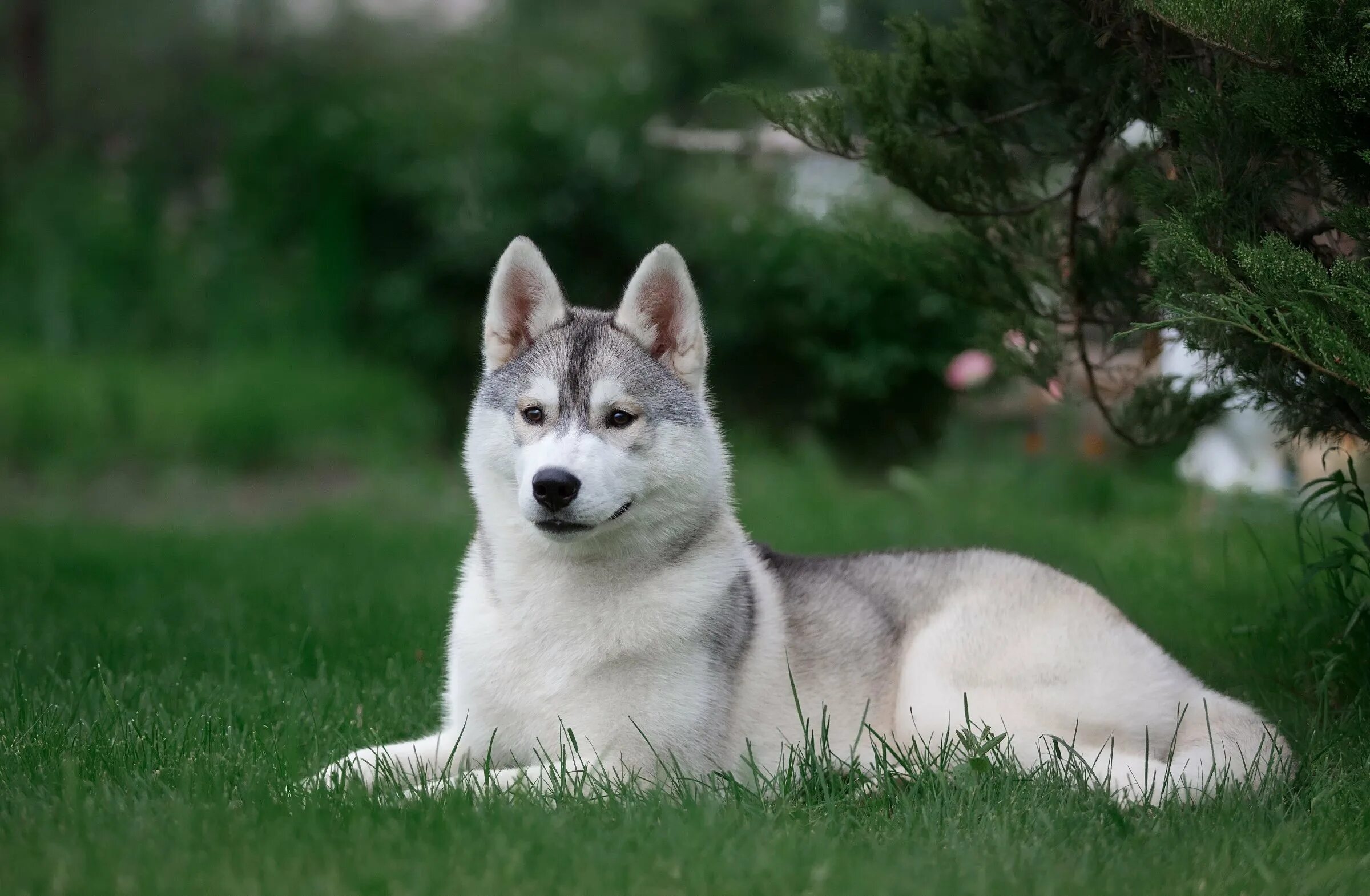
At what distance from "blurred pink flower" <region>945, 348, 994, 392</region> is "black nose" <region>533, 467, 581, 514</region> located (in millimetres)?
5679

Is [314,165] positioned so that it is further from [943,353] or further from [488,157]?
[943,353]

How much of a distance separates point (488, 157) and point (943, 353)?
12.5 ft

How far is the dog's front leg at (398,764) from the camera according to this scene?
3.41m

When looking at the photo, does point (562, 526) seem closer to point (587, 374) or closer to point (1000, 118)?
point (587, 374)

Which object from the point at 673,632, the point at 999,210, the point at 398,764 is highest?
the point at 999,210

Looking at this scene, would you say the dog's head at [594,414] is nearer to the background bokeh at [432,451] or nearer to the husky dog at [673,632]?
the husky dog at [673,632]

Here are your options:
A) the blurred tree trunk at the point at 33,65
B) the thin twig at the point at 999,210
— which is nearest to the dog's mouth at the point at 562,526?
the thin twig at the point at 999,210

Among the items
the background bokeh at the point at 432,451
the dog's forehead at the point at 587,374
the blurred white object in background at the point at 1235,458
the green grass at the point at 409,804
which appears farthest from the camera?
the blurred white object in background at the point at 1235,458

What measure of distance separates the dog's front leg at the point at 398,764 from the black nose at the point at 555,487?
0.76 m

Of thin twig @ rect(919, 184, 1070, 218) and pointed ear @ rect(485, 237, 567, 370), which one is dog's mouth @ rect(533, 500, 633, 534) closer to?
pointed ear @ rect(485, 237, 567, 370)

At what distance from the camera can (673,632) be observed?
368cm

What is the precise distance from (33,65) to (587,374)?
37.2 feet

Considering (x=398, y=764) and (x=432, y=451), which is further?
(x=432, y=451)

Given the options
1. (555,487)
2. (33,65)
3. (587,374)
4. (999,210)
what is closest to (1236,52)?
(999,210)
